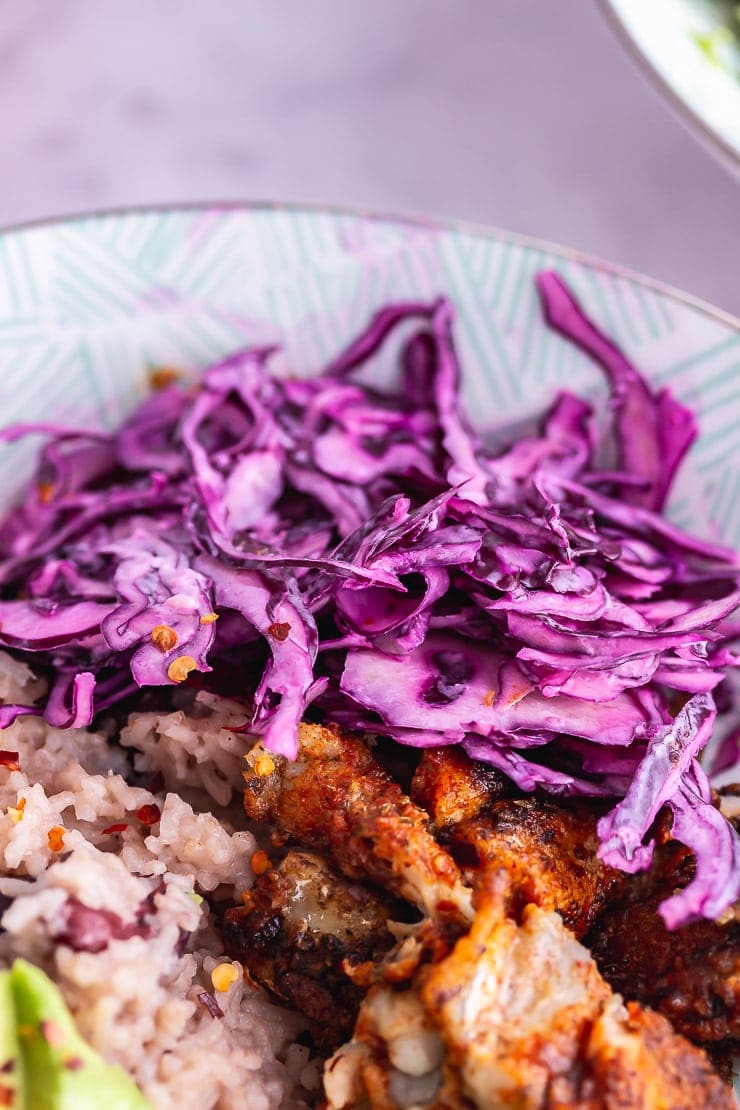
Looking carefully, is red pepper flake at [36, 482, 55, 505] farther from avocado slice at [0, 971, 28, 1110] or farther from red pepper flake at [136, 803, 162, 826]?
avocado slice at [0, 971, 28, 1110]

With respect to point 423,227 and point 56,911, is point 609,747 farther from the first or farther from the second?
point 423,227

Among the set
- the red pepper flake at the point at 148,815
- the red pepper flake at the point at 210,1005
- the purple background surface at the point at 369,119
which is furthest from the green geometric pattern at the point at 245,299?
the red pepper flake at the point at 210,1005

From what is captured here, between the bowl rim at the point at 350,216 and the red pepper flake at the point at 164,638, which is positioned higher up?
the bowl rim at the point at 350,216

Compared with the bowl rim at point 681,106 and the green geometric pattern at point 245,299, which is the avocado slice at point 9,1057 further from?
the bowl rim at point 681,106

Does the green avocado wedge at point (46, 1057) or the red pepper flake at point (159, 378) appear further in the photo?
the red pepper flake at point (159, 378)

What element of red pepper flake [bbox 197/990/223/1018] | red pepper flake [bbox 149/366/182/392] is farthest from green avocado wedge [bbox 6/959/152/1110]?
red pepper flake [bbox 149/366/182/392]

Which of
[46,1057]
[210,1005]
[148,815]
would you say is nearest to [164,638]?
[148,815]

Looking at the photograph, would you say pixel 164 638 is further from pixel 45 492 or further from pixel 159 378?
pixel 159 378
